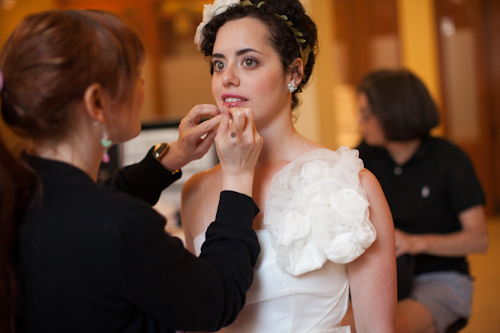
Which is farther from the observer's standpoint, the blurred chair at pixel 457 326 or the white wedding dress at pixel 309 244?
the blurred chair at pixel 457 326

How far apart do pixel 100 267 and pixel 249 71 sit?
709mm

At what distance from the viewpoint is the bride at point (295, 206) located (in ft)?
3.89

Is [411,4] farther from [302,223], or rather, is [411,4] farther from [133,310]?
[133,310]

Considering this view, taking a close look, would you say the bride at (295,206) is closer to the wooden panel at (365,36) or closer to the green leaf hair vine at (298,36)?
the green leaf hair vine at (298,36)

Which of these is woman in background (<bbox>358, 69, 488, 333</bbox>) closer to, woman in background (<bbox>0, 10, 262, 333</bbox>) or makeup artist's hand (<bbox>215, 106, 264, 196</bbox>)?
makeup artist's hand (<bbox>215, 106, 264, 196</bbox>)

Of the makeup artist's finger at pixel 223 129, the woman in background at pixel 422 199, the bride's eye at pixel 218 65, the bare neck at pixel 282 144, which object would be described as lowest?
the woman in background at pixel 422 199

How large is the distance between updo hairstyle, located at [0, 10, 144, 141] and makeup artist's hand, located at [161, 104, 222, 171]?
0.44 meters

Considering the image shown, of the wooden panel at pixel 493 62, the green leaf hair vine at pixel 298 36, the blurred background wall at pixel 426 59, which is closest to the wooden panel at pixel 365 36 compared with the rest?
the blurred background wall at pixel 426 59

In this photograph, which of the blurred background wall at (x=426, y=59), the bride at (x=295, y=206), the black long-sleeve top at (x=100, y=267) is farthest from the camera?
the blurred background wall at (x=426, y=59)

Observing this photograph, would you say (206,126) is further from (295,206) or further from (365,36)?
(365,36)

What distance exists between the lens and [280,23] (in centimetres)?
135

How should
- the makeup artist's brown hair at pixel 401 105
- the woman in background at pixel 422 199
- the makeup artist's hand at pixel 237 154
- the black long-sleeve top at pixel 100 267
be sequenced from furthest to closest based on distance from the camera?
1. the makeup artist's brown hair at pixel 401 105
2. the woman in background at pixel 422 199
3. the makeup artist's hand at pixel 237 154
4. the black long-sleeve top at pixel 100 267

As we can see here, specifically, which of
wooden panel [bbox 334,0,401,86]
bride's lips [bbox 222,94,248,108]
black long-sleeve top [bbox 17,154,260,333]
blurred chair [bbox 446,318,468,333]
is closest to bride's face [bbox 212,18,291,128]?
bride's lips [bbox 222,94,248,108]

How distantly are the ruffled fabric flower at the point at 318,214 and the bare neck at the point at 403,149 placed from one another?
3.50ft
